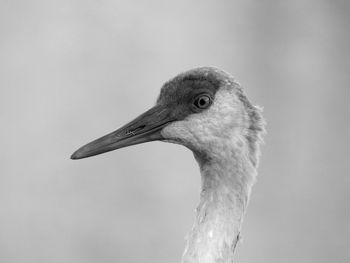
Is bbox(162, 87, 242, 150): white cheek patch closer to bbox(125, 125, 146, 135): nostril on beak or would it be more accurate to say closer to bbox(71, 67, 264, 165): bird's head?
bbox(71, 67, 264, 165): bird's head

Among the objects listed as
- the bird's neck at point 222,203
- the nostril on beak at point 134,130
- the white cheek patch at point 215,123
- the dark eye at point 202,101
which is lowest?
the bird's neck at point 222,203

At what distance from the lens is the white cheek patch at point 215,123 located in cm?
285

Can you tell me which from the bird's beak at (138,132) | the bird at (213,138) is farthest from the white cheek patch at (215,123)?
the bird's beak at (138,132)

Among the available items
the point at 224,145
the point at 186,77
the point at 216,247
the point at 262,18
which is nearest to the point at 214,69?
the point at 186,77

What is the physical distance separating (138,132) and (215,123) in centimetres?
37

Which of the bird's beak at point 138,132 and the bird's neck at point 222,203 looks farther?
the bird's beak at point 138,132

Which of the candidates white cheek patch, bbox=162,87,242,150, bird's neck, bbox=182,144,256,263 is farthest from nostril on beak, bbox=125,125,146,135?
bird's neck, bbox=182,144,256,263

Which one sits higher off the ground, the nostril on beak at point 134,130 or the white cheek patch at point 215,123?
the white cheek patch at point 215,123

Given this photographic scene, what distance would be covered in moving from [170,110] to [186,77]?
171mm

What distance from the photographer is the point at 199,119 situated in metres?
2.88

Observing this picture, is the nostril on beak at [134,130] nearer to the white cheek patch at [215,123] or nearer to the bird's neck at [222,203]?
the white cheek patch at [215,123]

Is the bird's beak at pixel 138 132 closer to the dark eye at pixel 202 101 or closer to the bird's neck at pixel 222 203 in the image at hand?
the dark eye at pixel 202 101

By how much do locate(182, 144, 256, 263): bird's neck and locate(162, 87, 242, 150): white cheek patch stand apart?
9cm

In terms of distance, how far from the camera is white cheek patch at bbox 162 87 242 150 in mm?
2848
